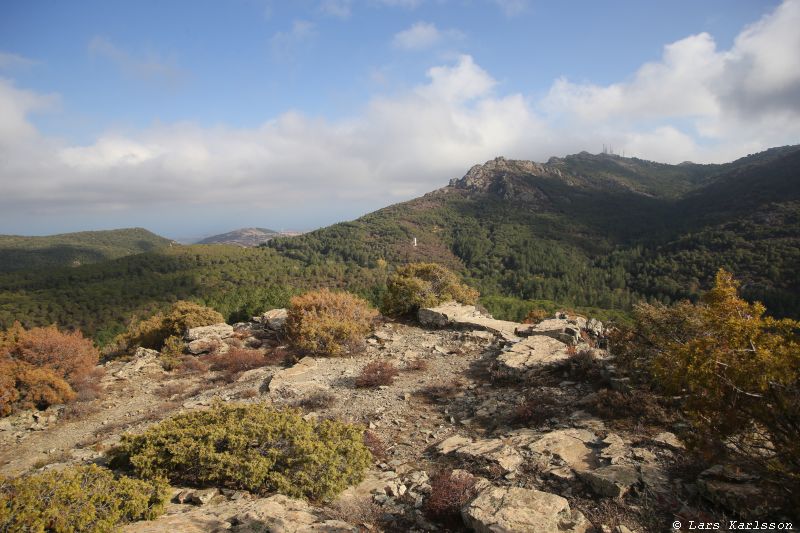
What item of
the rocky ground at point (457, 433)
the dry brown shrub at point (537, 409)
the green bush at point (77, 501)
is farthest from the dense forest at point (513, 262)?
the green bush at point (77, 501)

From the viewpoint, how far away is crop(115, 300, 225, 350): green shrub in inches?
898

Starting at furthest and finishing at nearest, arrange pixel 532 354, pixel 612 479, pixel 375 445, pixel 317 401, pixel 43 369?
pixel 43 369 → pixel 532 354 → pixel 317 401 → pixel 375 445 → pixel 612 479

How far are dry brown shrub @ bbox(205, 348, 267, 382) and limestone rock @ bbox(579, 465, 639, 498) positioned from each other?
1394 centimetres

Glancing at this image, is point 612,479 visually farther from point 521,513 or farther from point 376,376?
point 376,376

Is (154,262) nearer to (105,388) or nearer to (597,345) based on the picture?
(105,388)

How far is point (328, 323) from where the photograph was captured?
17719mm

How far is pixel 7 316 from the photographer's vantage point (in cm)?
7381

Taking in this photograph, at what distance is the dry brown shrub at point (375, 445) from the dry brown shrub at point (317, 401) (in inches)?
101

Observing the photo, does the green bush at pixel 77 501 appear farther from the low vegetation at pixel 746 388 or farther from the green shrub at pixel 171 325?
the green shrub at pixel 171 325

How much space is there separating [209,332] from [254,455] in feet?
54.4

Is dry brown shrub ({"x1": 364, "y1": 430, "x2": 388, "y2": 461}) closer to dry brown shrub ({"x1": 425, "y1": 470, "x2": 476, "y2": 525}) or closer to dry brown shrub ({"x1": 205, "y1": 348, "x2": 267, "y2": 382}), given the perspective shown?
dry brown shrub ({"x1": 425, "y1": 470, "x2": 476, "y2": 525})

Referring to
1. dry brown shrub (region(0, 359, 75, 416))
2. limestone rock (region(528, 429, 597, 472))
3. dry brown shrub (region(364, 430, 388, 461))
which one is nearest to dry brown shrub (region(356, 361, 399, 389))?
dry brown shrub (region(364, 430, 388, 461))

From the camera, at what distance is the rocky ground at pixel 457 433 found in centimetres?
546

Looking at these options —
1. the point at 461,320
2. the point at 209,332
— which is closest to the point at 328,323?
the point at 461,320
